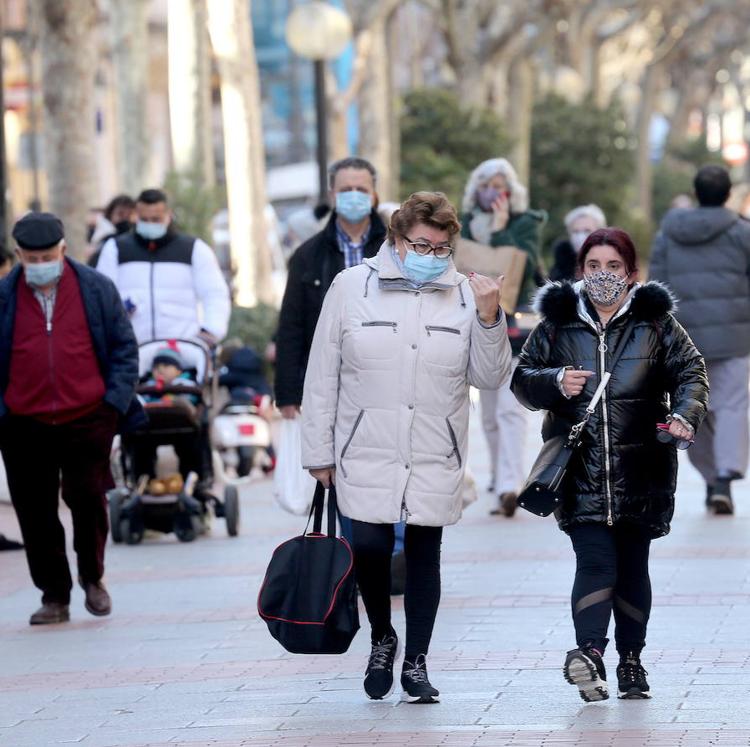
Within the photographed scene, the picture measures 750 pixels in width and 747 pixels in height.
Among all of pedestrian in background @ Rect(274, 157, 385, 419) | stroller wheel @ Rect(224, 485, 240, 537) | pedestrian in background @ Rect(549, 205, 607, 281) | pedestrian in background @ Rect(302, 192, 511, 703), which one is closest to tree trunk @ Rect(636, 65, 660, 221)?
pedestrian in background @ Rect(549, 205, 607, 281)

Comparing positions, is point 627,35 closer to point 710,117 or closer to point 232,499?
point 710,117

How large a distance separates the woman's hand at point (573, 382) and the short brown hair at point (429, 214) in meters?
0.62

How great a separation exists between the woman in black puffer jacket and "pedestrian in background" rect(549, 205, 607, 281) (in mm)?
5387

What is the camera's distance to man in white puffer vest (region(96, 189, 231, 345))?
11.5 meters

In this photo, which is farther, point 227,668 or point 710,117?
point 710,117

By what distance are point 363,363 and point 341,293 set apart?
266 mm

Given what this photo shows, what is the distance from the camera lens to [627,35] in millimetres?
58844

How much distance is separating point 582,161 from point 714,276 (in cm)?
2731

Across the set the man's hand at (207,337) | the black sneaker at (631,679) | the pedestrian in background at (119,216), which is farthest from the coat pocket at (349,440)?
the pedestrian in background at (119,216)

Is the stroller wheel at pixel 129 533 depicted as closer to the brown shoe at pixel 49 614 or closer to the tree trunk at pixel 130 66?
the brown shoe at pixel 49 614

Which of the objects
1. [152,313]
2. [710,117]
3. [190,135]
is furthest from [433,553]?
[710,117]

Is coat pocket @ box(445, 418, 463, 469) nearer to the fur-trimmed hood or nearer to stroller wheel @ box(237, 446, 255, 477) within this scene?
the fur-trimmed hood

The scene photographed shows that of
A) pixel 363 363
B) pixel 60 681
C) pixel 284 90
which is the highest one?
pixel 284 90

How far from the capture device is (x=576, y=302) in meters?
6.99
